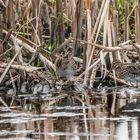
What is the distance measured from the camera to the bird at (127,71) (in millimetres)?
6449

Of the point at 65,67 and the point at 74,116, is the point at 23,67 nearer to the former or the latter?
the point at 65,67

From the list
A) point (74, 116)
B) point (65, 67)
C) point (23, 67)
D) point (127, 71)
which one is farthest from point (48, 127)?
point (127, 71)

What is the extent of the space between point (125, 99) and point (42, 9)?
2.23 meters

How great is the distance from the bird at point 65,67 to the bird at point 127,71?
A: 422 millimetres

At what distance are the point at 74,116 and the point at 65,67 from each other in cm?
148

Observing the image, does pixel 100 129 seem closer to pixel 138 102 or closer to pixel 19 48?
pixel 138 102

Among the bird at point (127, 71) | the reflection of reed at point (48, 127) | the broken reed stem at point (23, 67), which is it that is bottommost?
the reflection of reed at point (48, 127)

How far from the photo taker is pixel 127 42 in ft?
21.2

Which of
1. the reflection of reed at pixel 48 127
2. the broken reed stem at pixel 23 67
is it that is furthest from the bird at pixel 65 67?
the reflection of reed at pixel 48 127

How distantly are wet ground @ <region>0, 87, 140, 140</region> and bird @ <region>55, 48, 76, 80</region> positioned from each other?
0.98ft

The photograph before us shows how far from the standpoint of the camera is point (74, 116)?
16.4 ft

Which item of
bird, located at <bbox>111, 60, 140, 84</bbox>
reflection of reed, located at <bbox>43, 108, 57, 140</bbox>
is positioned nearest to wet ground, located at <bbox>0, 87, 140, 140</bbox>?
reflection of reed, located at <bbox>43, 108, 57, 140</bbox>

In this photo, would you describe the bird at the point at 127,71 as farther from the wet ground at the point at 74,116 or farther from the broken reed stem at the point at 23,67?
the broken reed stem at the point at 23,67

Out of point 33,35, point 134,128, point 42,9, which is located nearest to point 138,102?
point 134,128
